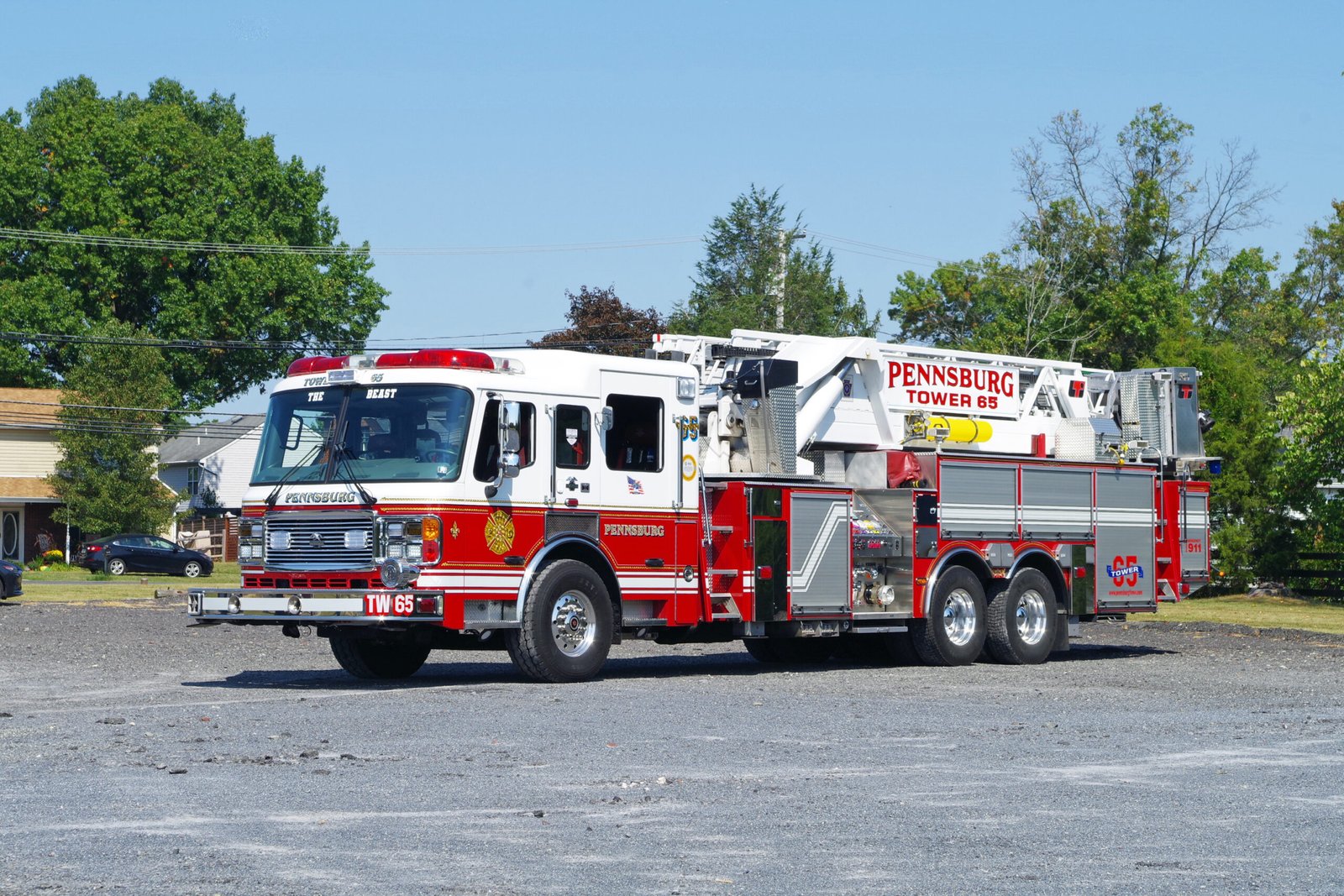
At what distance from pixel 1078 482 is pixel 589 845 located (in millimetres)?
14251

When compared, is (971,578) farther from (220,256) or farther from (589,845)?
(220,256)

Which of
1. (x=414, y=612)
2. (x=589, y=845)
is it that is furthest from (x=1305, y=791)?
(x=414, y=612)

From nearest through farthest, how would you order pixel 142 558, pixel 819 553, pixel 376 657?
pixel 376 657, pixel 819 553, pixel 142 558

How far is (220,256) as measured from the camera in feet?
210

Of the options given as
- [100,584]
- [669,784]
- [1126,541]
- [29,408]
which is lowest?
[669,784]

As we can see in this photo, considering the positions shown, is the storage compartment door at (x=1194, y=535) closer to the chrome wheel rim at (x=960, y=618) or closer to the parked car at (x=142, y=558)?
the chrome wheel rim at (x=960, y=618)

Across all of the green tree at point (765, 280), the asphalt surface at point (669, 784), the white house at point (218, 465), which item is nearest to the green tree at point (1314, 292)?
the green tree at point (765, 280)

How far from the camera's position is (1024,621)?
2034cm

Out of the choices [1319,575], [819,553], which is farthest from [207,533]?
[819,553]

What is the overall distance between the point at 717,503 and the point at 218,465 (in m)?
60.9

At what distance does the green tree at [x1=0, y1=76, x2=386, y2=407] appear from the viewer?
6269cm

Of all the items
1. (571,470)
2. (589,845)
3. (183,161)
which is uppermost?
(183,161)

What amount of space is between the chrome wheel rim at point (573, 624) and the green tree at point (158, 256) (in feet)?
162

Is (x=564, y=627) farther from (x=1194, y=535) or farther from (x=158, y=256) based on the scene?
(x=158, y=256)
